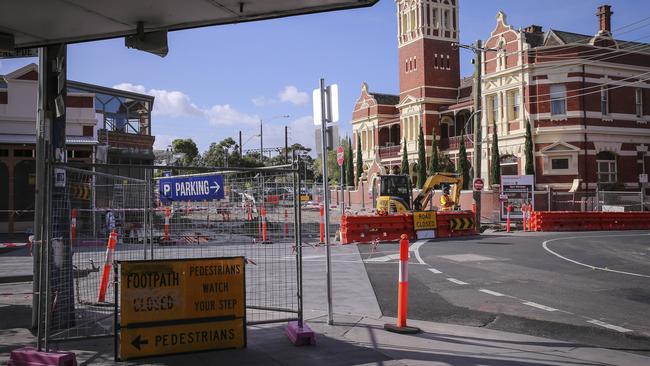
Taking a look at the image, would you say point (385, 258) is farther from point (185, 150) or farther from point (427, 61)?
point (185, 150)

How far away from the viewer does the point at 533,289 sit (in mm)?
10906

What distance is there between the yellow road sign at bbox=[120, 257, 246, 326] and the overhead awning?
263cm

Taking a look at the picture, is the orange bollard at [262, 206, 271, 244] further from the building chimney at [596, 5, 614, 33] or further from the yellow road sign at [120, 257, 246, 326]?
the building chimney at [596, 5, 614, 33]

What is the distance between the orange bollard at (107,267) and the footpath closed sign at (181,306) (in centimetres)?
220

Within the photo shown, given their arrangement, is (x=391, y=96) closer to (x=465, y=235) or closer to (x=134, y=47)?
(x=465, y=235)

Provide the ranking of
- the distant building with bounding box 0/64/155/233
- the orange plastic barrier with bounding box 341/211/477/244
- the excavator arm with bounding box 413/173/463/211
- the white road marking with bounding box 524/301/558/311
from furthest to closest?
the excavator arm with bounding box 413/173/463/211, the distant building with bounding box 0/64/155/233, the orange plastic barrier with bounding box 341/211/477/244, the white road marking with bounding box 524/301/558/311

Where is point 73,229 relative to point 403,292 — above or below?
above

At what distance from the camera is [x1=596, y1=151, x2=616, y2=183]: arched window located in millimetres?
42250

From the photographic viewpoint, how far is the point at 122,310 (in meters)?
5.74

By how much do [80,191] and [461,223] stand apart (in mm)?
19585

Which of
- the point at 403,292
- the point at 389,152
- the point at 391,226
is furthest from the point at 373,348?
the point at 389,152

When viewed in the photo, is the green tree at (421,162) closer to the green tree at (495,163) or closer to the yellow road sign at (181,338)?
the green tree at (495,163)

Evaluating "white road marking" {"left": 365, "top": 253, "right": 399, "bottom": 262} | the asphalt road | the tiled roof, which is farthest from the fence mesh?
the tiled roof

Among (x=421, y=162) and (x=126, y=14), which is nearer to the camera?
(x=126, y=14)
